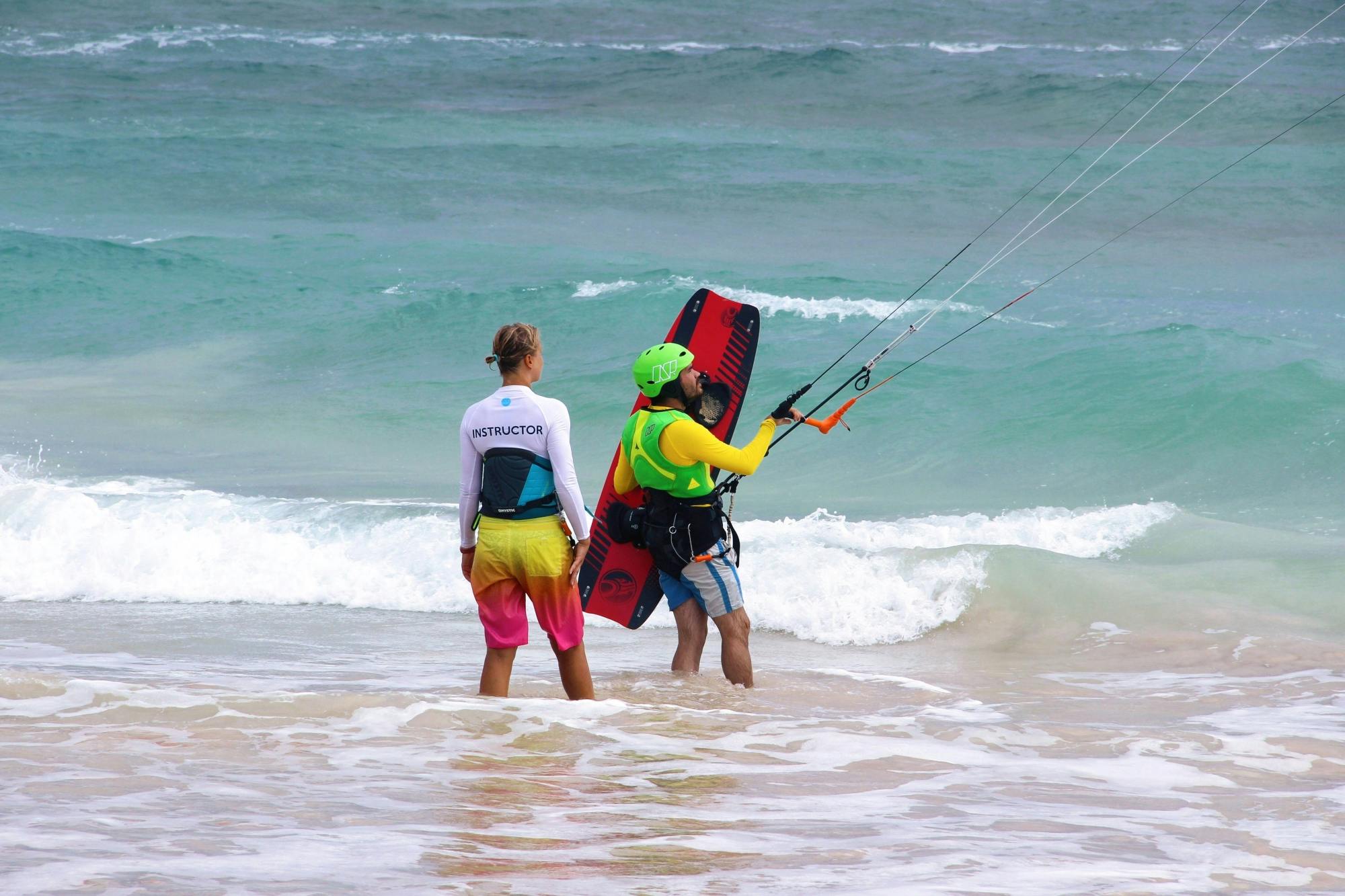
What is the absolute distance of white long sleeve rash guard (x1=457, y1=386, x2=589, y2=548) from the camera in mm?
4422

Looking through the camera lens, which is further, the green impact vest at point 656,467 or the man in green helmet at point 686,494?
the green impact vest at point 656,467

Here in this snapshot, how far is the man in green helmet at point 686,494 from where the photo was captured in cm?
495

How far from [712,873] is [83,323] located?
17958 millimetres

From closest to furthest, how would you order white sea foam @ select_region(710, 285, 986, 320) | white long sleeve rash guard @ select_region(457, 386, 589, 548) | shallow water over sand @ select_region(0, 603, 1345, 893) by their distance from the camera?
shallow water over sand @ select_region(0, 603, 1345, 893) → white long sleeve rash guard @ select_region(457, 386, 589, 548) → white sea foam @ select_region(710, 285, 986, 320)

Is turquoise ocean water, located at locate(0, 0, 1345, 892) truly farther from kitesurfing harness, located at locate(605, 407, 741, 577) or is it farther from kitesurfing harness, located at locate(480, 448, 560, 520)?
kitesurfing harness, located at locate(480, 448, 560, 520)

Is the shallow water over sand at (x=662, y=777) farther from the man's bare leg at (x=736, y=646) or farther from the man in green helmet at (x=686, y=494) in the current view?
the man in green helmet at (x=686, y=494)

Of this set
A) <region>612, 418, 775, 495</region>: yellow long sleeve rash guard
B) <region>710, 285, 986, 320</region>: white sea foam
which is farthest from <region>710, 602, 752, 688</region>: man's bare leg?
<region>710, 285, 986, 320</region>: white sea foam

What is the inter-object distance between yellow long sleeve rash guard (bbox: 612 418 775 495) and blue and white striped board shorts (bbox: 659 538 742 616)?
0.42 m

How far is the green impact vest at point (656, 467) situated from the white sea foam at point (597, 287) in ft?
43.4

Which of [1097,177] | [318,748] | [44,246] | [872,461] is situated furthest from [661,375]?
[1097,177]

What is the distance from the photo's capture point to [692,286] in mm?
18562

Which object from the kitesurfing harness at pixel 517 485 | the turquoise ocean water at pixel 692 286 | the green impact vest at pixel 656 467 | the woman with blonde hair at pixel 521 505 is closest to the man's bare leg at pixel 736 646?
the green impact vest at pixel 656 467

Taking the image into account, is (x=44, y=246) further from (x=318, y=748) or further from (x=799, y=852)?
(x=799, y=852)

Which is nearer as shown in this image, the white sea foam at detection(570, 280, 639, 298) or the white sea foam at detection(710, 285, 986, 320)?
the white sea foam at detection(710, 285, 986, 320)
